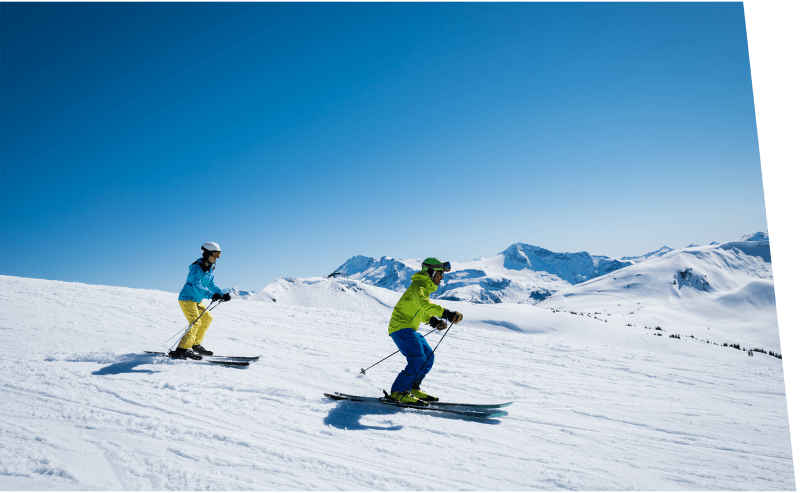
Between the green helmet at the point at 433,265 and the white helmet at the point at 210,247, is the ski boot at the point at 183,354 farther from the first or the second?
the green helmet at the point at 433,265

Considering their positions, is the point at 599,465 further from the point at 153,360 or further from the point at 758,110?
the point at 153,360

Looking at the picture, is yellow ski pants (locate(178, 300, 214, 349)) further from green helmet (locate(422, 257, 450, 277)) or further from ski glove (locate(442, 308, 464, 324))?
ski glove (locate(442, 308, 464, 324))

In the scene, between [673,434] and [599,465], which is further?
[673,434]

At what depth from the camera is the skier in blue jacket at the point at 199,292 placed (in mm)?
6668

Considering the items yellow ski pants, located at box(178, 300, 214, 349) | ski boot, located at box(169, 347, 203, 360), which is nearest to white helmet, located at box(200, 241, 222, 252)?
yellow ski pants, located at box(178, 300, 214, 349)

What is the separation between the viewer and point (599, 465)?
11.1 ft

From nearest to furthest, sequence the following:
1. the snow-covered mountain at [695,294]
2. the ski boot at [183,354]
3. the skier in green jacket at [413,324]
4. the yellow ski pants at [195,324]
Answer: the skier in green jacket at [413,324]
the ski boot at [183,354]
the yellow ski pants at [195,324]
the snow-covered mountain at [695,294]

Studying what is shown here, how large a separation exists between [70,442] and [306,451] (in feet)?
7.09

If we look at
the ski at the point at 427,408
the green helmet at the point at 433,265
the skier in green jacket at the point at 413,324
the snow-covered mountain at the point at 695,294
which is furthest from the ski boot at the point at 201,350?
the snow-covered mountain at the point at 695,294

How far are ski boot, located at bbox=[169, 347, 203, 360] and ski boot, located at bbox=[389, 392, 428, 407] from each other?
3.77 meters

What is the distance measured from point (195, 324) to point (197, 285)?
713mm

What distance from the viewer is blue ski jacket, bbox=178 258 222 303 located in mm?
6691

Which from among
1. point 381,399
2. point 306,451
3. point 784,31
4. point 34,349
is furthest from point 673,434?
point 34,349

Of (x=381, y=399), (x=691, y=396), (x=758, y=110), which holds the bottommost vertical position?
(x=691, y=396)
